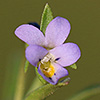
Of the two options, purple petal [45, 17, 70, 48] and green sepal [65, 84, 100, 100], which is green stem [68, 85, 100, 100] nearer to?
green sepal [65, 84, 100, 100]

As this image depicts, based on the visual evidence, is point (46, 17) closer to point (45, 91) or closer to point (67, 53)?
point (67, 53)

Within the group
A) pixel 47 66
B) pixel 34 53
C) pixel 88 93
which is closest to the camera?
pixel 34 53

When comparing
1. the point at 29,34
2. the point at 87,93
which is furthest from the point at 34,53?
the point at 87,93

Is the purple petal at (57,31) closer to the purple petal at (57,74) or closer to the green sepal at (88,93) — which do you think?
the purple petal at (57,74)

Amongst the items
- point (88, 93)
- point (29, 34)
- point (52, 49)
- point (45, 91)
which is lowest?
point (88, 93)

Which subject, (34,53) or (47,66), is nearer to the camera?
(34,53)

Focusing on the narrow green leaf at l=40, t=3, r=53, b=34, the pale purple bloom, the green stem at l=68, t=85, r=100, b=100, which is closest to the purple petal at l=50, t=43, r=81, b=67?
the pale purple bloom

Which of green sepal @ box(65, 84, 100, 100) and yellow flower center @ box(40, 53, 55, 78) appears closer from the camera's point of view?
yellow flower center @ box(40, 53, 55, 78)

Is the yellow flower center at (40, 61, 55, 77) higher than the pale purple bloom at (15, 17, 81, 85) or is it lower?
lower
